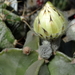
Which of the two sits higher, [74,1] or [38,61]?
[38,61]

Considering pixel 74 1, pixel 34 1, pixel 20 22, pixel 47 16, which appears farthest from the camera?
pixel 74 1

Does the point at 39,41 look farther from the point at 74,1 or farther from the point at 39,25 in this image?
the point at 74,1

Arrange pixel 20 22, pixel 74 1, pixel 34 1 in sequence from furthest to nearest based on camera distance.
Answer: pixel 74 1 → pixel 34 1 → pixel 20 22

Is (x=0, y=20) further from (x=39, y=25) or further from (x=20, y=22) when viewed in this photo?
(x=39, y=25)

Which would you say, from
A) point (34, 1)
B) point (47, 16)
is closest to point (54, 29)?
point (47, 16)

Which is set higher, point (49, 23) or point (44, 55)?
point (49, 23)

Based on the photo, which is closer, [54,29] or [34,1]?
[54,29]

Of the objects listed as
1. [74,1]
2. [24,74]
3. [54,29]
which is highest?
[54,29]
